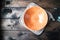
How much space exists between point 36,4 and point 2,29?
0.34 meters

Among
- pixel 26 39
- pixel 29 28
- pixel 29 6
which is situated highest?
pixel 29 6

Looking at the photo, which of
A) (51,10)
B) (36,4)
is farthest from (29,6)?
(51,10)

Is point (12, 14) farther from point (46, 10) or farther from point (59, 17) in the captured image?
point (59, 17)

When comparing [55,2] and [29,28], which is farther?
[55,2]

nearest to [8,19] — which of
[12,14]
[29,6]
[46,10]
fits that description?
[12,14]

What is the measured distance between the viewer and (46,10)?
4.85 feet

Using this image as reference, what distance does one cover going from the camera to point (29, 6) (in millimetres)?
1458

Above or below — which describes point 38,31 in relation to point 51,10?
below

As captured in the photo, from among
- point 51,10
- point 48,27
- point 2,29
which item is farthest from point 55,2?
point 2,29

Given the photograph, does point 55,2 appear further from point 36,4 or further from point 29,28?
point 29,28

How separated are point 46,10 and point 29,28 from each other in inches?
8.7

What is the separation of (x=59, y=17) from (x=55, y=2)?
0.42ft

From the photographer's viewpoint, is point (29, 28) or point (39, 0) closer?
point (29, 28)

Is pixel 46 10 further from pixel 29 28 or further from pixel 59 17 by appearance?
pixel 29 28
